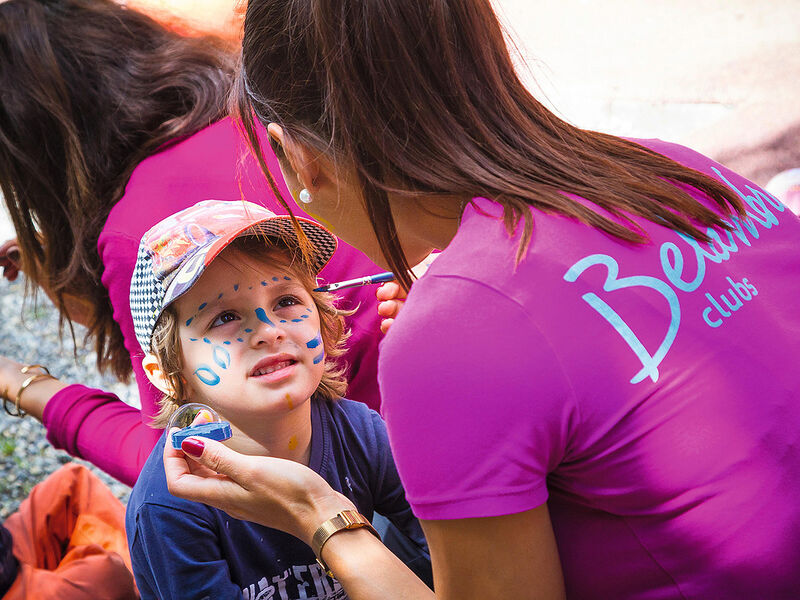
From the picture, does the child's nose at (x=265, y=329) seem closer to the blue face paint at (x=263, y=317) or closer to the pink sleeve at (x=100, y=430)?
the blue face paint at (x=263, y=317)

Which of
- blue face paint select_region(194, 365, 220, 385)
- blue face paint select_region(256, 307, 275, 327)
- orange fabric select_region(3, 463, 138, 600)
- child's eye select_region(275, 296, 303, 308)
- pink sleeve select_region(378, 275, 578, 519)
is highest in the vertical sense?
pink sleeve select_region(378, 275, 578, 519)

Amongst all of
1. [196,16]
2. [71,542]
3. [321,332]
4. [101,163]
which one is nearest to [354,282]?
[321,332]

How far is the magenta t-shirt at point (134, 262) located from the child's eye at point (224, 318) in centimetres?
32

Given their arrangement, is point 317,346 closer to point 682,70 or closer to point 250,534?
point 250,534

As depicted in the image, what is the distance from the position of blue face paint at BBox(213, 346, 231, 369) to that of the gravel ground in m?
0.99

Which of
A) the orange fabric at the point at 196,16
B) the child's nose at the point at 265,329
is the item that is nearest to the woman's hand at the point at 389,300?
the child's nose at the point at 265,329

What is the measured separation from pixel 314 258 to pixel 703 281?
2.25 ft

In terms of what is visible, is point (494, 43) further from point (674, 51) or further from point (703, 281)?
point (674, 51)

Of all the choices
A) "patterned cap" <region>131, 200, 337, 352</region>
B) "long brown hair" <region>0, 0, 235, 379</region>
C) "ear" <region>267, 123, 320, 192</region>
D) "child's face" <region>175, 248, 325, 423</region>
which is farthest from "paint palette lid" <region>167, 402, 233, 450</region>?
"long brown hair" <region>0, 0, 235, 379</region>

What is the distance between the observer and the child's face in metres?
1.21

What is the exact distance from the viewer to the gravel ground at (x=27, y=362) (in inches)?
96.1

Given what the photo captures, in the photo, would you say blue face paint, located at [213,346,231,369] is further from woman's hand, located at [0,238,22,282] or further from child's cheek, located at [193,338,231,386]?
woman's hand, located at [0,238,22,282]

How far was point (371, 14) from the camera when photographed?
0.93m

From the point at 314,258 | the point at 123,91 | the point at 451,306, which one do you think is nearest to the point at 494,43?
the point at 451,306
